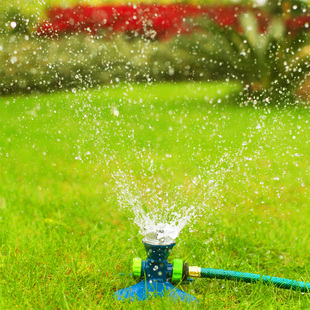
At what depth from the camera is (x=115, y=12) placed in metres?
9.76

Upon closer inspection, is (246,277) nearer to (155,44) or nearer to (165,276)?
(165,276)

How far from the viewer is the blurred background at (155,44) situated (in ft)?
24.6

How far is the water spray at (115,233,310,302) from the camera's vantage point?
1.55 m

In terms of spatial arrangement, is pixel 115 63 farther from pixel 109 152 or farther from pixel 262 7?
pixel 109 152

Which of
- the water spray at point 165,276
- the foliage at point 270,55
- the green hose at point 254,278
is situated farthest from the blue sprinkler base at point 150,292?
the foliage at point 270,55

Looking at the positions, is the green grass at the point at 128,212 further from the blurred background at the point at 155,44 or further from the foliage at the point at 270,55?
the blurred background at the point at 155,44

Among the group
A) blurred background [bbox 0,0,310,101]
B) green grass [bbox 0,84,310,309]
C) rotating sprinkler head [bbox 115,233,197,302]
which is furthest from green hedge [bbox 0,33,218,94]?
rotating sprinkler head [bbox 115,233,197,302]

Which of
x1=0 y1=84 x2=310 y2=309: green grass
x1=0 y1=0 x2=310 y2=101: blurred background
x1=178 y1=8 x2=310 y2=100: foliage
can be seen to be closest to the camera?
x1=0 y1=84 x2=310 y2=309: green grass

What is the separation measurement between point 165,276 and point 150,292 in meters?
0.09

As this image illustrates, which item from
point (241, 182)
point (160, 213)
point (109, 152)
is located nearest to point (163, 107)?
point (109, 152)

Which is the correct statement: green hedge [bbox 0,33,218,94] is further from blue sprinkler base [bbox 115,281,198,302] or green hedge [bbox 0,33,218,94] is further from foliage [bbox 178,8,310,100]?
blue sprinkler base [bbox 115,281,198,302]

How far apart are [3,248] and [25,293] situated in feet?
1.56

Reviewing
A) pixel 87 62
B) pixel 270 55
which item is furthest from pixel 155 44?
pixel 270 55

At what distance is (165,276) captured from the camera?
1618 millimetres
